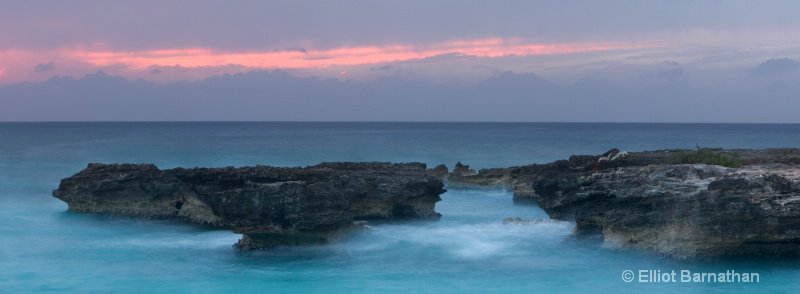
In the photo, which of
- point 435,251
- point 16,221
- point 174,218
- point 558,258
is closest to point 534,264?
point 558,258

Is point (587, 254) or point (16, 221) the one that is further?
point (16, 221)

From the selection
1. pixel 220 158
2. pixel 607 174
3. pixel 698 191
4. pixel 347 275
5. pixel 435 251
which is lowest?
pixel 347 275

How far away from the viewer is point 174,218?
2817cm

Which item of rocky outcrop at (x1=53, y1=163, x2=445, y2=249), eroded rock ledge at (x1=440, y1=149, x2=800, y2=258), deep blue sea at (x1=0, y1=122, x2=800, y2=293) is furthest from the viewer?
rocky outcrop at (x1=53, y1=163, x2=445, y2=249)

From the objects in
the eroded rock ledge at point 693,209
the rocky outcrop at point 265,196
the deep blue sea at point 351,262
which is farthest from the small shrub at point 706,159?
the rocky outcrop at point 265,196

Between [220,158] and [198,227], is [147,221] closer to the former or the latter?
[198,227]

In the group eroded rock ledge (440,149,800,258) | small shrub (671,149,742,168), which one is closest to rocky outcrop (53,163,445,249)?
eroded rock ledge (440,149,800,258)

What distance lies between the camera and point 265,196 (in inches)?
808

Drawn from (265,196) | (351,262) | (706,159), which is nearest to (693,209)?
(351,262)

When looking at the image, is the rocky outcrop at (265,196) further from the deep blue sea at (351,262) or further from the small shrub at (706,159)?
the small shrub at (706,159)

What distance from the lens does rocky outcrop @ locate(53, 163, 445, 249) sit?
20.6 metres

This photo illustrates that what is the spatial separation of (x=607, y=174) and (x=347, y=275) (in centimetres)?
927

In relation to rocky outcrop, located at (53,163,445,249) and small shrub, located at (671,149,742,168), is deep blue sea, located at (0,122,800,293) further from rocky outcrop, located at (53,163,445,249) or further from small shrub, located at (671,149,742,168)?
small shrub, located at (671,149,742,168)

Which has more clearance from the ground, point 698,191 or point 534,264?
point 698,191
